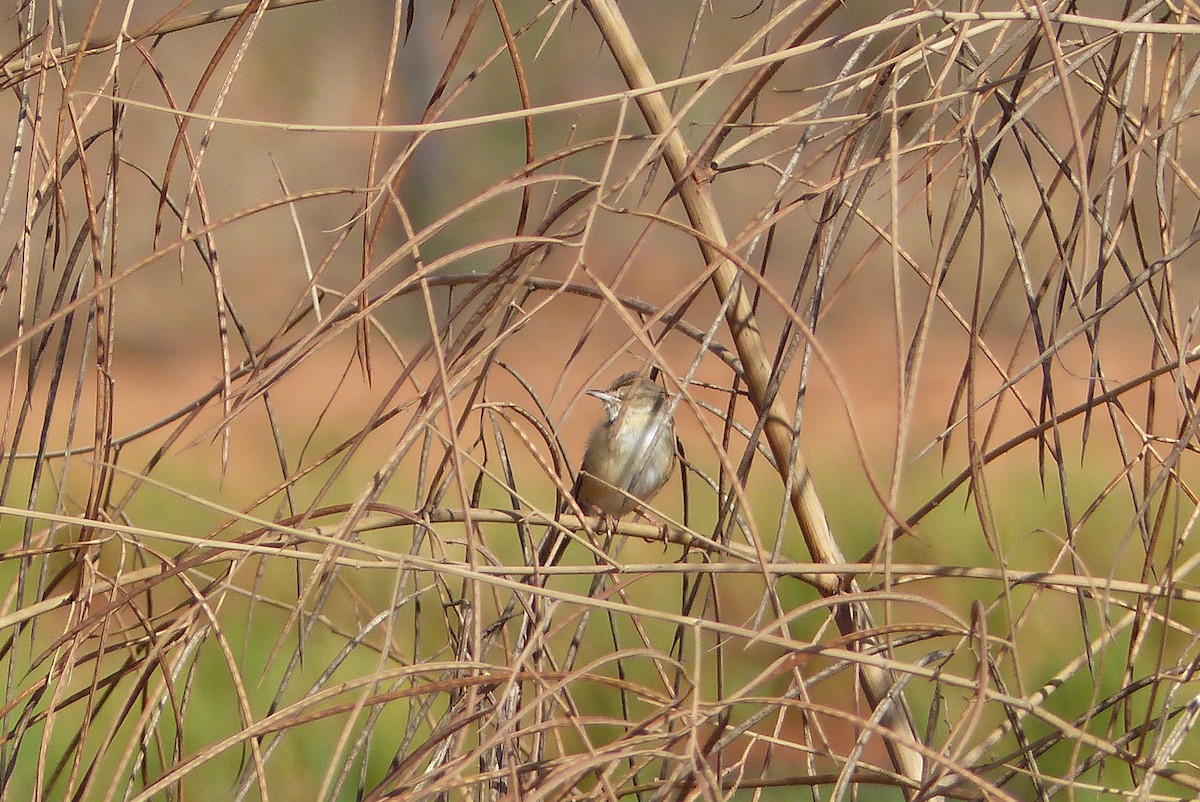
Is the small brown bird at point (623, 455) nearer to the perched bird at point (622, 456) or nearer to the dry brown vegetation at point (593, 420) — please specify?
the perched bird at point (622, 456)

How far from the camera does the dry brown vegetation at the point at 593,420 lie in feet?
2.71

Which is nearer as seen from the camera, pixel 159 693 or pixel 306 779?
pixel 159 693

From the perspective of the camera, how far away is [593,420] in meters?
9.38

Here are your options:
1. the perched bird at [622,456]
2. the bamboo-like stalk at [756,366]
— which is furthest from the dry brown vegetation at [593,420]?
the perched bird at [622,456]

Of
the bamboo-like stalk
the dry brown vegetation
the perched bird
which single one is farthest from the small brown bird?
the bamboo-like stalk

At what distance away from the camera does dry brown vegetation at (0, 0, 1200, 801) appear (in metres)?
0.83

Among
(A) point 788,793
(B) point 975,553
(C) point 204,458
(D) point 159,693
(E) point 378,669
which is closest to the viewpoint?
(E) point 378,669

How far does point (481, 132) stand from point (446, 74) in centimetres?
1181

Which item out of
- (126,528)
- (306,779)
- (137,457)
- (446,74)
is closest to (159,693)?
(126,528)

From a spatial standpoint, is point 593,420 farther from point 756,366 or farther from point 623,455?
point 756,366

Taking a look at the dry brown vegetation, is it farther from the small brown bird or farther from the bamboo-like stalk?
the small brown bird

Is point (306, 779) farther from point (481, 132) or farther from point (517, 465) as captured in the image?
point (481, 132)

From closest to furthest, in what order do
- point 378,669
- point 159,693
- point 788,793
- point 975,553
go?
point 378,669
point 159,693
point 788,793
point 975,553

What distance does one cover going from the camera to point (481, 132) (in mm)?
12539
